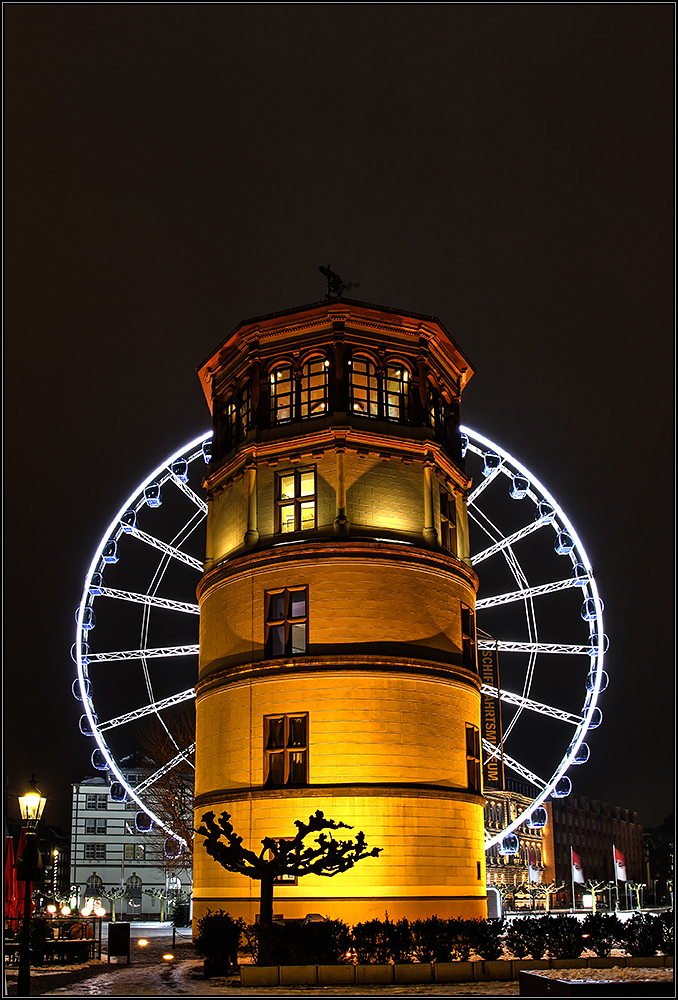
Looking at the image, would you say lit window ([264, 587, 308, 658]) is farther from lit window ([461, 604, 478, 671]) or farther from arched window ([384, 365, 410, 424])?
arched window ([384, 365, 410, 424])

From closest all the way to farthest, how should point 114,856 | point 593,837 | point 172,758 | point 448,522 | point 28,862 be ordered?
point 28,862 → point 448,522 → point 172,758 → point 114,856 → point 593,837

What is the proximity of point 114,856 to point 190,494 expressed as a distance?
62.3 metres

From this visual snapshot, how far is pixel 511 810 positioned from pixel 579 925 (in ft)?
295

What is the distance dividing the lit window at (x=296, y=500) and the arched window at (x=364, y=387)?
295 centimetres

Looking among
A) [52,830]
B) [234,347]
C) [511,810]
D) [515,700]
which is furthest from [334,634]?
[52,830]

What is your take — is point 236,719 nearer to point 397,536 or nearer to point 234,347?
point 397,536

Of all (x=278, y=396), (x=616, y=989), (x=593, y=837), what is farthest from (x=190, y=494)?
Result: (x=593, y=837)

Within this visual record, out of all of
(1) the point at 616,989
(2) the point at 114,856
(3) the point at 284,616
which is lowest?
(2) the point at 114,856

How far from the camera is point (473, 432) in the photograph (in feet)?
150

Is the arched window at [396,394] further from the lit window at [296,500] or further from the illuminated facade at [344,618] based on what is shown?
the lit window at [296,500]

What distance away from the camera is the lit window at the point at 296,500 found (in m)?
34.9

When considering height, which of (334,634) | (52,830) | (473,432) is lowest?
(52,830)

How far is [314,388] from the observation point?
3650cm

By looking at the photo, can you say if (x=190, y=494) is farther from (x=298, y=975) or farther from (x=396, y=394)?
(x=298, y=975)
